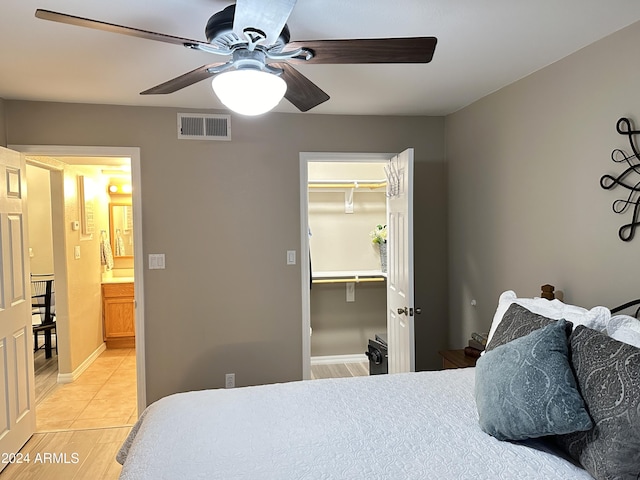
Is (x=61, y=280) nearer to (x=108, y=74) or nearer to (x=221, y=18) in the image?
(x=108, y=74)

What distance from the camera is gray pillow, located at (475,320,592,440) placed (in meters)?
1.39

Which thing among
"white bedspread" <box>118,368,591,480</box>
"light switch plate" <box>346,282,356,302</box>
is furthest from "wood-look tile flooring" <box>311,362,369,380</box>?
"white bedspread" <box>118,368,591,480</box>

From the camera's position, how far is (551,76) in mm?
2424

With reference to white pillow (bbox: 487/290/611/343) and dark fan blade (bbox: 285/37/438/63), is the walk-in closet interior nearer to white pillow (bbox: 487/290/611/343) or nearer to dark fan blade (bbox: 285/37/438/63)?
white pillow (bbox: 487/290/611/343)

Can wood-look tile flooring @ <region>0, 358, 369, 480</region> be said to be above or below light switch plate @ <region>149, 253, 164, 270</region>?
below

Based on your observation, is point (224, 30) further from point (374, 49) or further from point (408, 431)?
point (408, 431)

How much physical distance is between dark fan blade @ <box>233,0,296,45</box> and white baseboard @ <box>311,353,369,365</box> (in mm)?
3780

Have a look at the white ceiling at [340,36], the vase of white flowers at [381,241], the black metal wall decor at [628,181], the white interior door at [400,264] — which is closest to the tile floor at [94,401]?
the white interior door at [400,264]

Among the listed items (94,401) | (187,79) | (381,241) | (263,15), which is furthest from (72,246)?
(263,15)

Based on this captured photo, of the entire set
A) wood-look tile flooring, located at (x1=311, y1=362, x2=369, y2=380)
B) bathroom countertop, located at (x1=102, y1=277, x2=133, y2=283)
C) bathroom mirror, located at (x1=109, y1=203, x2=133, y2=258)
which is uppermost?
bathroom mirror, located at (x1=109, y1=203, x2=133, y2=258)

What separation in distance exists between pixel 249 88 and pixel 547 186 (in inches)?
71.6

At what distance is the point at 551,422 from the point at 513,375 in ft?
0.61

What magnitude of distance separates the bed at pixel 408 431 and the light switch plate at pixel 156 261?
5.10ft

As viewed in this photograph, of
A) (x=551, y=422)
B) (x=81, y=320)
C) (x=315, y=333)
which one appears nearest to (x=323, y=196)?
(x=315, y=333)
